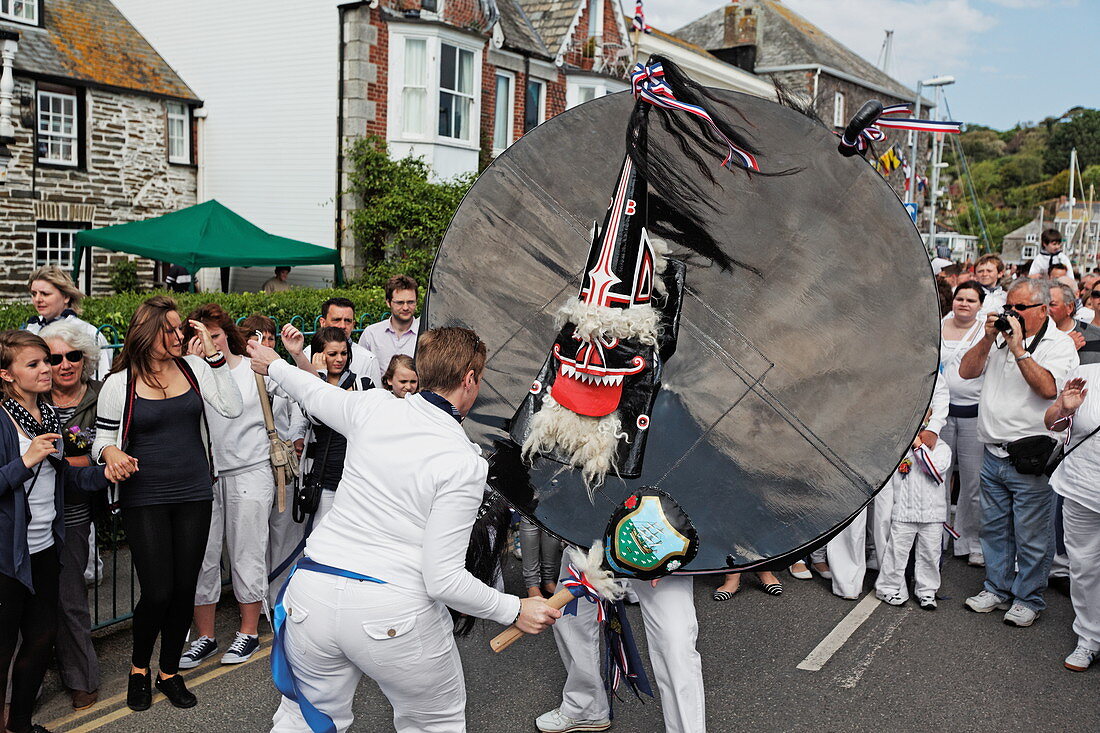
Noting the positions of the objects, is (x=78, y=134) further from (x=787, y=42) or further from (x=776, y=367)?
(x=787, y=42)

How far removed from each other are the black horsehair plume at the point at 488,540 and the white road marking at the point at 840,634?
2.40 meters

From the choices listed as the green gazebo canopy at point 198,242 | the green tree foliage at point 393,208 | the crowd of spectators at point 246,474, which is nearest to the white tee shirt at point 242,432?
the crowd of spectators at point 246,474

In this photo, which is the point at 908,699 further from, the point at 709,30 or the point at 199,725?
the point at 709,30

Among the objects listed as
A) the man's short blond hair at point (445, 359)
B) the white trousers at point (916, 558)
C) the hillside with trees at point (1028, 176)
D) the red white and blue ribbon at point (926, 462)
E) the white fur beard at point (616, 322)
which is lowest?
the white trousers at point (916, 558)

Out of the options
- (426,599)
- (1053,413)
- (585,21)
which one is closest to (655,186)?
(426,599)

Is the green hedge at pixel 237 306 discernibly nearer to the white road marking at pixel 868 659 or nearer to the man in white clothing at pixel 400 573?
the man in white clothing at pixel 400 573

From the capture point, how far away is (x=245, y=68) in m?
17.6

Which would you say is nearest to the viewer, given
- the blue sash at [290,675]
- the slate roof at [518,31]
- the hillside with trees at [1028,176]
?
the blue sash at [290,675]

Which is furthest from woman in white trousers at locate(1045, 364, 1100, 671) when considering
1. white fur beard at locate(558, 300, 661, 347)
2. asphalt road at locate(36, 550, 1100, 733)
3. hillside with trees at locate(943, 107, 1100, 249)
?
hillside with trees at locate(943, 107, 1100, 249)

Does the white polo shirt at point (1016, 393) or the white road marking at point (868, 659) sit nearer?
the white road marking at point (868, 659)

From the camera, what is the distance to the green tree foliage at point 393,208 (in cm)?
1656

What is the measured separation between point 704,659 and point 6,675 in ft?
11.4

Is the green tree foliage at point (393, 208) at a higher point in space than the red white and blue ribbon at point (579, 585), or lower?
higher

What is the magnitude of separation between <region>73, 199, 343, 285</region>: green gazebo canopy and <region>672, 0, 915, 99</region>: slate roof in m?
23.0
